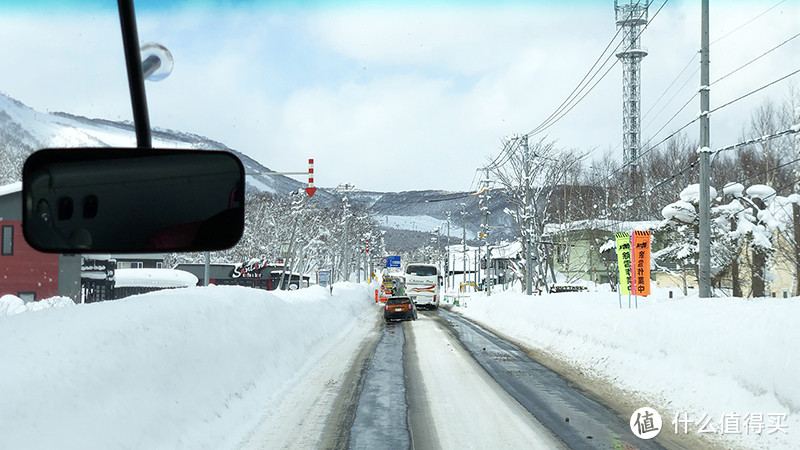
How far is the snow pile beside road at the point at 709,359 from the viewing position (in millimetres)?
7691

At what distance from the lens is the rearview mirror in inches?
111

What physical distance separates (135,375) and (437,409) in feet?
14.5

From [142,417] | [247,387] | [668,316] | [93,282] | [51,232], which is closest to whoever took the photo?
[51,232]

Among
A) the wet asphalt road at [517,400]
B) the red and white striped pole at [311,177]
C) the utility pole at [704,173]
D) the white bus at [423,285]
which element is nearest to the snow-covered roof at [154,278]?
the white bus at [423,285]

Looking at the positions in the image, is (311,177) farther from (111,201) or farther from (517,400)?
(111,201)

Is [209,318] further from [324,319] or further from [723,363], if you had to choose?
[324,319]

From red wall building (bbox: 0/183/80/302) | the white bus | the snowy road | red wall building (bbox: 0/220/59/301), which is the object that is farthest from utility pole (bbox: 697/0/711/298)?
red wall building (bbox: 0/220/59/301)

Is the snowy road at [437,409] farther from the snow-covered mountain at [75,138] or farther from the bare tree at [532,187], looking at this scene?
the bare tree at [532,187]

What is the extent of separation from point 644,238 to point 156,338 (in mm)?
14290

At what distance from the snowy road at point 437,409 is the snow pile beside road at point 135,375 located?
0.71 meters

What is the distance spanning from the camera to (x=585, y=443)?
7242 mm

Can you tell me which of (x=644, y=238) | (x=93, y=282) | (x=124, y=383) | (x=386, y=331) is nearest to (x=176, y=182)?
(x=124, y=383)

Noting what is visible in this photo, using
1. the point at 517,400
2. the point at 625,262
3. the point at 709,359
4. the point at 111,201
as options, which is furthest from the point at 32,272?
the point at 111,201

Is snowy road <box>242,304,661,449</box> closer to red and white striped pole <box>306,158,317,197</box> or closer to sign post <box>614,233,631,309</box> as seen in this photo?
sign post <box>614,233,631,309</box>
